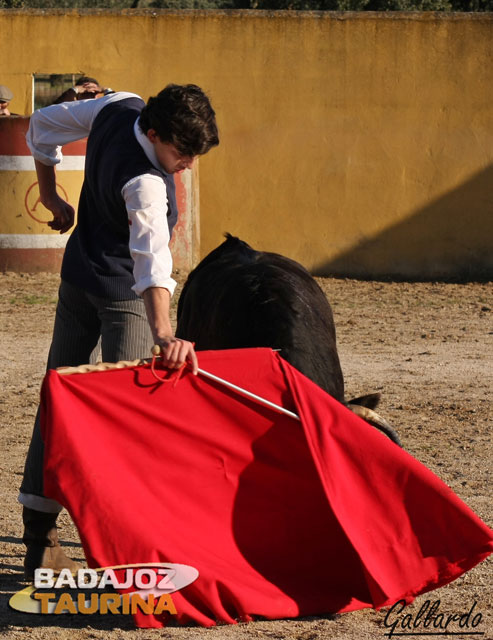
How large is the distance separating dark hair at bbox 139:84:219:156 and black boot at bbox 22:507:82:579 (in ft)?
4.49

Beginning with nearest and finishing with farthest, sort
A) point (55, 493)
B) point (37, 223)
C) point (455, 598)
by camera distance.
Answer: point (55, 493) → point (455, 598) → point (37, 223)

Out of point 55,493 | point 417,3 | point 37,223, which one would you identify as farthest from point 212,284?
point 417,3

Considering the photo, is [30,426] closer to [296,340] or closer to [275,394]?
[296,340]

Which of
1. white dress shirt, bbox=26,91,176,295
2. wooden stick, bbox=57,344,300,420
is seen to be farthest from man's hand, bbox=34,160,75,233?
wooden stick, bbox=57,344,300,420

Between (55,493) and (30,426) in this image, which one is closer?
(55,493)

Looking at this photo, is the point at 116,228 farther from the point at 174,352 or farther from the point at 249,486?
the point at 249,486

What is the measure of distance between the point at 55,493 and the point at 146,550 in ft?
1.06

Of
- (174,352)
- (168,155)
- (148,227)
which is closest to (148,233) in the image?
(148,227)

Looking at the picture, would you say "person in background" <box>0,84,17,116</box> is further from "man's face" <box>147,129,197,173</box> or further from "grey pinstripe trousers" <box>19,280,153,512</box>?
"man's face" <box>147,129,197,173</box>

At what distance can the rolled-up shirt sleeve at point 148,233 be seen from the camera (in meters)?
3.19

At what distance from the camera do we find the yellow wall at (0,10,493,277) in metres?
11.5

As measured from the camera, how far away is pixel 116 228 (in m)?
3.52

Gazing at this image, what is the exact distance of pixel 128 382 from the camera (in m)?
3.28

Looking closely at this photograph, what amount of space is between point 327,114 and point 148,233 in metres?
8.74
